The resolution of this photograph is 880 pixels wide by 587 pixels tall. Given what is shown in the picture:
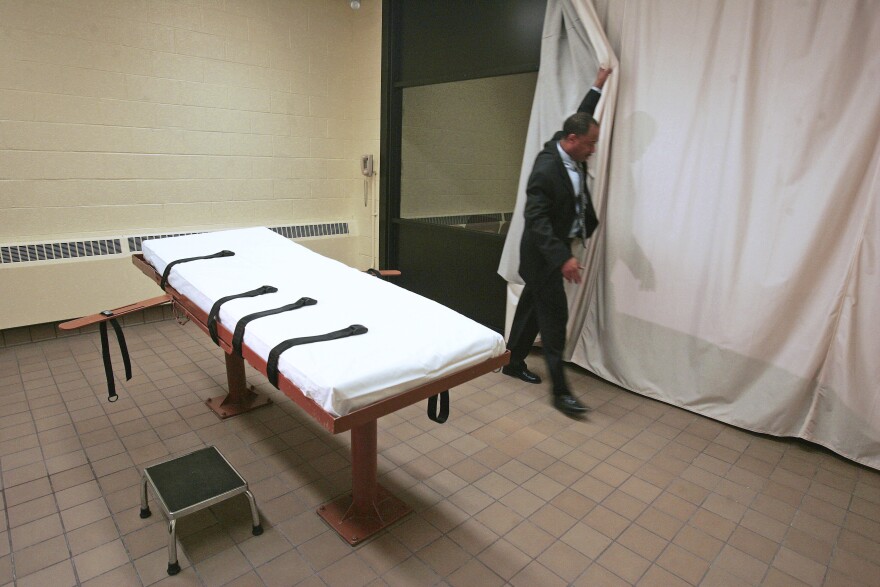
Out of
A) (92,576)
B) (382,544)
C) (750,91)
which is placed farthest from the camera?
(750,91)

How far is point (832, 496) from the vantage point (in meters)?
2.28

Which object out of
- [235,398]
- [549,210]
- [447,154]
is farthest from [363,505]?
[447,154]

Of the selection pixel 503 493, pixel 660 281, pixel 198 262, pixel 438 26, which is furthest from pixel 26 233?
pixel 660 281

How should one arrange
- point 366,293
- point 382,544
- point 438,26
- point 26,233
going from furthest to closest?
1. point 438,26
2. point 26,233
3. point 366,293
4. point 382,544

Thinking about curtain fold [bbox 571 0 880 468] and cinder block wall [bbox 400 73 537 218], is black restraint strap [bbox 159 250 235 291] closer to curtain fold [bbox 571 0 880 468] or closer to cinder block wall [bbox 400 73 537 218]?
curtain fold [bbox 571 0 880 468]

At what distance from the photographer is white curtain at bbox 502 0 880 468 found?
2.29m

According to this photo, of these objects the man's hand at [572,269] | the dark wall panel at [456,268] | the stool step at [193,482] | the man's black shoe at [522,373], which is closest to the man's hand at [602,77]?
the man's hand at [572,269]

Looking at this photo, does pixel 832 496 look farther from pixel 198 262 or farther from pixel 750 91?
pixel 198 262

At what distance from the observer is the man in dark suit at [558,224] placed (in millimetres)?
2668

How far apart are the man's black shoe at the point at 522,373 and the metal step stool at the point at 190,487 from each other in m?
1.83

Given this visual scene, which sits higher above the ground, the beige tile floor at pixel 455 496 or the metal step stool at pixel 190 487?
the metal step stool at pixel 190 487

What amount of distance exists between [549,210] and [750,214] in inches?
38.3

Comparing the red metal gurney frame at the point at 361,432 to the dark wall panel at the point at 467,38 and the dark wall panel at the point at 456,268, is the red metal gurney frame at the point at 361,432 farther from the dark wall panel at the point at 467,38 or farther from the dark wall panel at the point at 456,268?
the dark wall panel at the point at 467,38

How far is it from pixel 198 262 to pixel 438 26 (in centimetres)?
264
